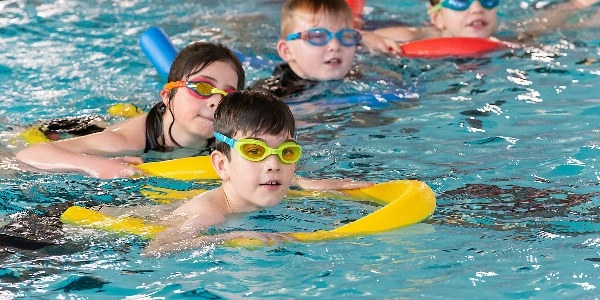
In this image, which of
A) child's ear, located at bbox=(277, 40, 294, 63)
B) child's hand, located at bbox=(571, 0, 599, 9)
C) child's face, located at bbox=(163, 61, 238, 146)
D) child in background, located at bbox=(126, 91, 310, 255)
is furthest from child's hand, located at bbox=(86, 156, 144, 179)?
child's hand, located at bbox=(571, 0, 599, 9)

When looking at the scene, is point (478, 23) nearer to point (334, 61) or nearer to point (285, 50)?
point (334, 61)

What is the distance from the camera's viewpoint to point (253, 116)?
4668 millimetres

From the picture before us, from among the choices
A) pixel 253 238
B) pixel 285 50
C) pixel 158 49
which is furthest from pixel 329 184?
pixel 285 50

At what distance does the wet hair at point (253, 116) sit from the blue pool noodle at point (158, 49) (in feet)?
8.31

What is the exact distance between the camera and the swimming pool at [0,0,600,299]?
4.12 metres

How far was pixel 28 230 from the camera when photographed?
4.64m

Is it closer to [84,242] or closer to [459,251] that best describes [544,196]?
[459,251]

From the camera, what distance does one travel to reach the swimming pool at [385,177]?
4125 millimetres

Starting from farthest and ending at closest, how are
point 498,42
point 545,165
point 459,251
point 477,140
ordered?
point 498,42, point 477,140, point 545,165, point 459,251

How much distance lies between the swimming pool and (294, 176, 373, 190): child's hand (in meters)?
0.12

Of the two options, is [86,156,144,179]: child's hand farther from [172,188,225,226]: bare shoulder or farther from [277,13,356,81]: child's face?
[277,13,356,81]: child's face

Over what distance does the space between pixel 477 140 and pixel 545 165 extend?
724 mm

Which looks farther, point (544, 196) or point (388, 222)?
point (544, 196)

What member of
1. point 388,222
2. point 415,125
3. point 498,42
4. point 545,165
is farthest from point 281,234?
point 498,42
